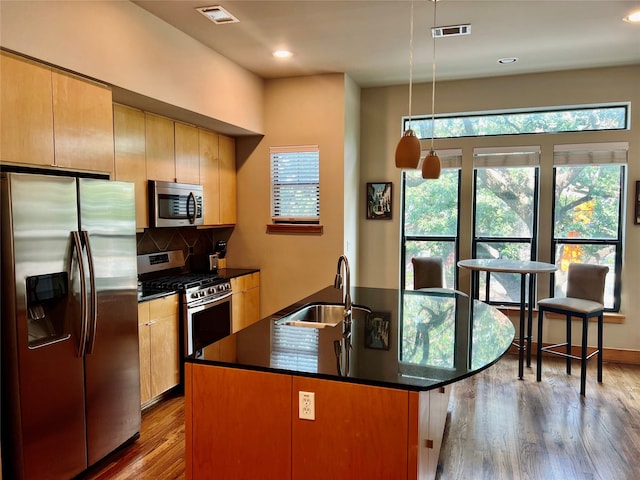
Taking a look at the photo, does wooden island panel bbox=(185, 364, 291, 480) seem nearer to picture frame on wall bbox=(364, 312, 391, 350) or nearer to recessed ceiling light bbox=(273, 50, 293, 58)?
picture frame on wall bbox=(364, 312, 391, 350)

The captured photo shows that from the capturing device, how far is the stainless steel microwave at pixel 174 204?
3.54 m

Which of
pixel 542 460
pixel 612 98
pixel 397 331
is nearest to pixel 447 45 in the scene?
pixel 612 98

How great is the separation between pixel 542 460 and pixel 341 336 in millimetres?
1664

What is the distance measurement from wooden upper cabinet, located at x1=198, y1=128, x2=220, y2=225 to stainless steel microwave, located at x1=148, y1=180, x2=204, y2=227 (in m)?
0.17

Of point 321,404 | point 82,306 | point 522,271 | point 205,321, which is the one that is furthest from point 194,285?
point 522,271

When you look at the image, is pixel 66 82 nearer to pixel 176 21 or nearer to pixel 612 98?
pixel 176 21

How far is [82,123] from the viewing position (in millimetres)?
2592

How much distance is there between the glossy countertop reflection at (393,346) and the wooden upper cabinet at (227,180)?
2155mm

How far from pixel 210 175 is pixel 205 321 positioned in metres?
1.46

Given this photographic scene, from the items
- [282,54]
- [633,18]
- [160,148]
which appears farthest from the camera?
[282,54]

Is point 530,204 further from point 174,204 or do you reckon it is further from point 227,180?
point 174,204

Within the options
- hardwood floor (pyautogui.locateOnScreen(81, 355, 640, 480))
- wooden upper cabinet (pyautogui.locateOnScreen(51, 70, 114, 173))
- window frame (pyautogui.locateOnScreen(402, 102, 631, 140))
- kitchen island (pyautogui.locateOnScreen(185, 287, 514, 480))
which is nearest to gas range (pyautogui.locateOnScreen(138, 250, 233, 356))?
hardwood floor (pyautogui.locateOnScreen(81, 355, 640, 480))

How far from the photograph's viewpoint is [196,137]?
4180mm

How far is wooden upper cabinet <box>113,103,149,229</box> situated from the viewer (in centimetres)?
323
